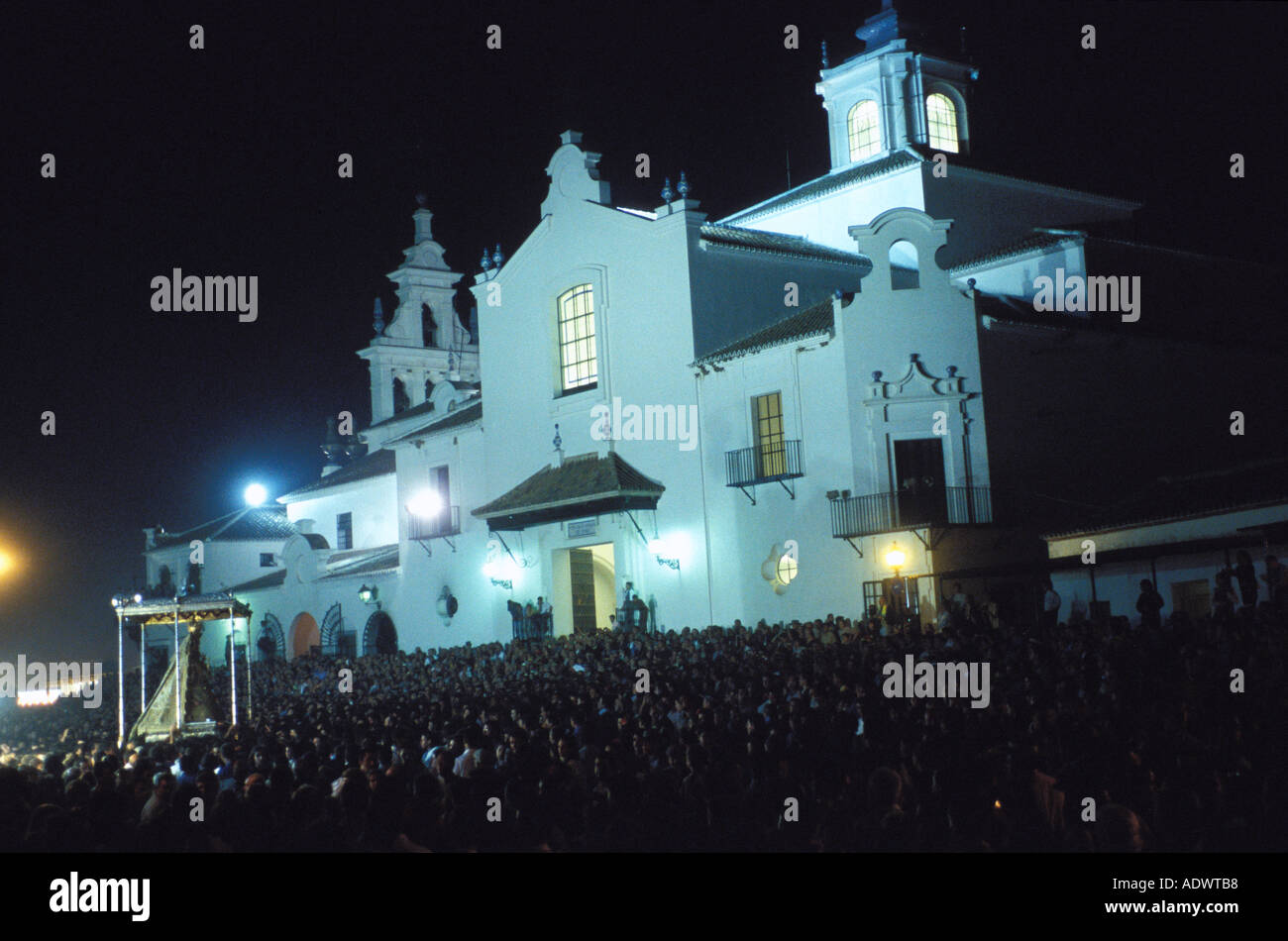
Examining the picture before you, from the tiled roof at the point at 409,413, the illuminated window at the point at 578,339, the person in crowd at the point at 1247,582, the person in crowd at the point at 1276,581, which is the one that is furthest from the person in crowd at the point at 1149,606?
the tiled roof at the point at 409,413

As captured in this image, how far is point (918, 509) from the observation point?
2547 centimetres

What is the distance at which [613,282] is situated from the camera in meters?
31.5

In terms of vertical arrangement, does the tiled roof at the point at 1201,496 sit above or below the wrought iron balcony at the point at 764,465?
below

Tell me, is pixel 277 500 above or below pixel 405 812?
above

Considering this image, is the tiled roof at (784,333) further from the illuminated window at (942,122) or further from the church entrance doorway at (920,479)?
the illuminated window at (942,122)

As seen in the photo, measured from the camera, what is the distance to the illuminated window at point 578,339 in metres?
32.6

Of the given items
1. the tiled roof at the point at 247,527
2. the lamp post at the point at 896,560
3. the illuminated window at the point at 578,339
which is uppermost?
the illuminated window at the point at 578,339

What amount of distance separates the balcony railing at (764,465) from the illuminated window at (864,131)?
11.6 meters

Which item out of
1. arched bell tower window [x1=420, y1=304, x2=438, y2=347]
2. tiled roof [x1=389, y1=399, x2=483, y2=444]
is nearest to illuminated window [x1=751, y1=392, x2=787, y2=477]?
tiled roof [x1=389, y1=399, x2=483, y2=444]

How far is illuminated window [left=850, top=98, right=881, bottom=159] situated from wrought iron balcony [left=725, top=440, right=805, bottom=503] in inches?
456

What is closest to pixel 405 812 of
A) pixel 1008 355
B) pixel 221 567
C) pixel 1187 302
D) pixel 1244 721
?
pixel 1244 721

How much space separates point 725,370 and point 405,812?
2060 cm
